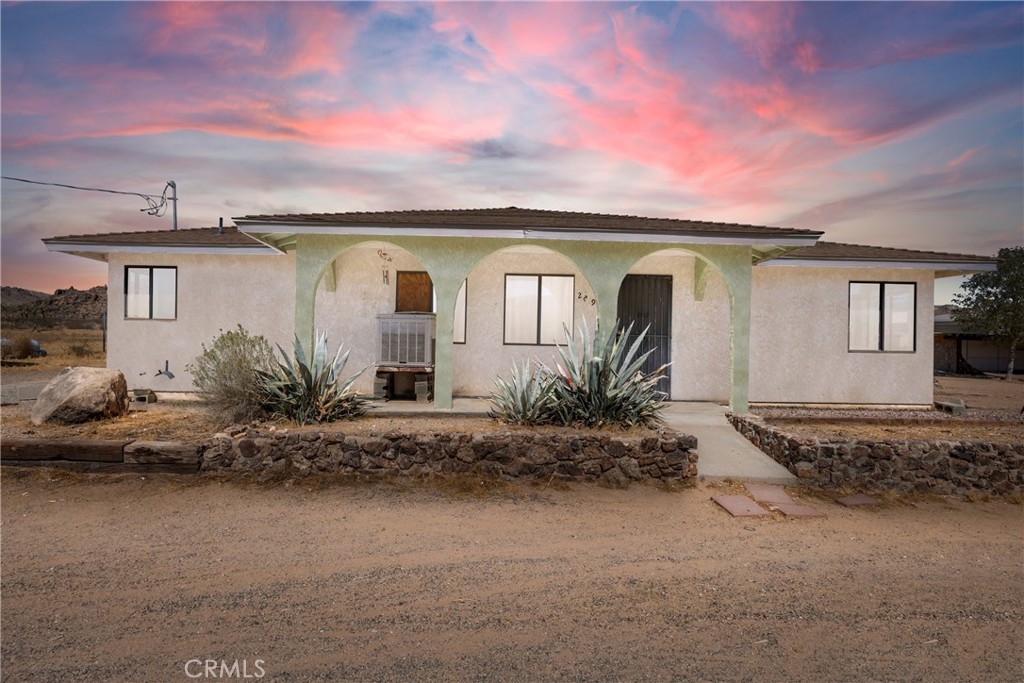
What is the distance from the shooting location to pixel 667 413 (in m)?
9.07

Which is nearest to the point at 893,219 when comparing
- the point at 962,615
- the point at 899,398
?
the point at 899,398

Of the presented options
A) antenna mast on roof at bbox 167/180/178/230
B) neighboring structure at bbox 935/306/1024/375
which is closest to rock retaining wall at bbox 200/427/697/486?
antenna mast on roof at bbox 167/180/178/230

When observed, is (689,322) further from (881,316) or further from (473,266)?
(473,266)

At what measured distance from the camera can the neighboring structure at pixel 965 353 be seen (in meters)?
24.1

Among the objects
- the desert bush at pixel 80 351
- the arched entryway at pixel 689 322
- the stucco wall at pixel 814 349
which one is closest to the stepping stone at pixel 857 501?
the stucco wall at pixel 814 349

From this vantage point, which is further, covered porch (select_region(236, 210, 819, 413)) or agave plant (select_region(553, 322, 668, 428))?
covered porch (select_region(236, 210, 819, 413))

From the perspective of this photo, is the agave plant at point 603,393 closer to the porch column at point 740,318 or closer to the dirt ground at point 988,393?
the porch column at point 740,318

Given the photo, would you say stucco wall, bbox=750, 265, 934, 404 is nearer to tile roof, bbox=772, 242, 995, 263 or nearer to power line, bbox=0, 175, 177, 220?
tile roof, bbox=772, 242, 995, 263

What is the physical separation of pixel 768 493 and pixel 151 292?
10826 mm

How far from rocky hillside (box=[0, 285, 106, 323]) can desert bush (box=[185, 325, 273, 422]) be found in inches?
1869

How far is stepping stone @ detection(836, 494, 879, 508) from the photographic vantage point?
19.0 ft

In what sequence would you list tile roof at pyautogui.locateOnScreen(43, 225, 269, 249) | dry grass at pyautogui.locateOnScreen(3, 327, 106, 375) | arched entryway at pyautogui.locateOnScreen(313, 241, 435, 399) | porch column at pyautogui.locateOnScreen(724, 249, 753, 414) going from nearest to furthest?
porch column at pyautogui.locateOnScreen(724, 249, 753, 414)
tile roof at pyautogui.locateOnScreen(43, 225, 269, 249)
arched entryway at pyautogui.locateOnScreen(313, 241, 435, 399)
dry grass at pyautogui.locateOnScreen(3, 327, 106, 375)

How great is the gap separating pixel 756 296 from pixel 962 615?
7.48m

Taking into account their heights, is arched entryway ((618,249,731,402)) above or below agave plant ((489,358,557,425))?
above
